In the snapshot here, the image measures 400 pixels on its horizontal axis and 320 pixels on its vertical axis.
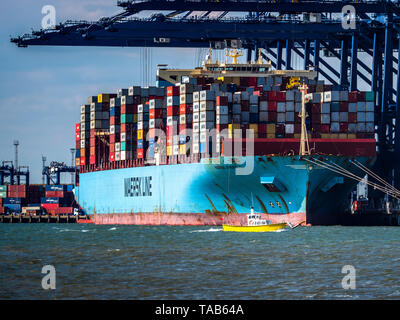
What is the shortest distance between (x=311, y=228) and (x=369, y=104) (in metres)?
13.1

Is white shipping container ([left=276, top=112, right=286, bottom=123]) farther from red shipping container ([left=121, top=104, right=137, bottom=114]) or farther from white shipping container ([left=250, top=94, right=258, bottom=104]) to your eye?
red shipping container ([left=121, top=104, right=137, bottom=114])

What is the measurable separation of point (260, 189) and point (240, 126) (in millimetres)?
5995

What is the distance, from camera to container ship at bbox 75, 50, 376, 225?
273 ft

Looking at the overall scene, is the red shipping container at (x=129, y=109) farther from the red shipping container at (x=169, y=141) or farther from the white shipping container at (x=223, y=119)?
the white shipping container at (x=223, y=119)

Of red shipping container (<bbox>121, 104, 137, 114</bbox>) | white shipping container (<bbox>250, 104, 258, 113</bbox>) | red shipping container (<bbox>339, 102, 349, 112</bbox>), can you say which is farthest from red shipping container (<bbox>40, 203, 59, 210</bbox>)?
red shipping container (<bbox>339, 102, 349, 112</bbox>)

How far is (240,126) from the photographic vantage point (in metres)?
84.0

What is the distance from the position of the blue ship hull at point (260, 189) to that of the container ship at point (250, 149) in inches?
3.6

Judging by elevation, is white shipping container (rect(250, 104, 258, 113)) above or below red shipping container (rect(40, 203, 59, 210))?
above

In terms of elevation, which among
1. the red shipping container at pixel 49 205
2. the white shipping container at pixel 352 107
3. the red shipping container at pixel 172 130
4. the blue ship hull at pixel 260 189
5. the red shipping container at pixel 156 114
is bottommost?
the red shipping container at pixel 49 205


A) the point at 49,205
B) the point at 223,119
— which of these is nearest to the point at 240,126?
the point at 223,119

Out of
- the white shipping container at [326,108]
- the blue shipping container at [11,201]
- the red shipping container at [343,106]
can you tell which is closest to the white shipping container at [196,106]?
the white shipping container at [326,108]

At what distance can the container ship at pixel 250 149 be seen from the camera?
8331 centimetres

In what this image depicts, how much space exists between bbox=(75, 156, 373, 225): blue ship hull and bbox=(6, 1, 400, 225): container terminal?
114 mm

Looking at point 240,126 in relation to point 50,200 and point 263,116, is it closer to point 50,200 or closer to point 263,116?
point 263,116
